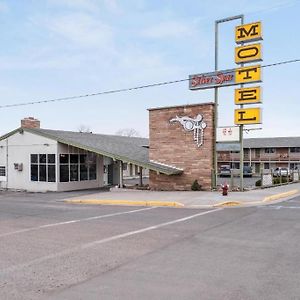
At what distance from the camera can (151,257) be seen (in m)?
8.58

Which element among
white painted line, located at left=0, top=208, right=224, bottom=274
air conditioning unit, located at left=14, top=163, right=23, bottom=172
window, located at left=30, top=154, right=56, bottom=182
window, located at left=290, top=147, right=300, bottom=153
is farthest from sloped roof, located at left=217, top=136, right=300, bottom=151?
white painted line, located at left=0, top=208, right=224, bottom=274

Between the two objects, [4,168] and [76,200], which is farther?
[4,168]

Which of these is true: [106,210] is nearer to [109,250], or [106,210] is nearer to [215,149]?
[109,250]

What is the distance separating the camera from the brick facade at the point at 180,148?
25.6m

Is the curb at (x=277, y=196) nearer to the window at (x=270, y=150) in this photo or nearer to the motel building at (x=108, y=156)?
the motel building at (x=108, y=156)

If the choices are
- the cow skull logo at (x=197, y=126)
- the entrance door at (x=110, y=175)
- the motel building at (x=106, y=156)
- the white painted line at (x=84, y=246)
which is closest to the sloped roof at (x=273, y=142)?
the motel building at (x=106, y=156)

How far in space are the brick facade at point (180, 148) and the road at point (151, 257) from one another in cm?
1052

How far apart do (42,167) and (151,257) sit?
74.9 ft

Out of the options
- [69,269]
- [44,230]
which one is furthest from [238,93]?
[69,269]

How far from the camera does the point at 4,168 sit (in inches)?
1292

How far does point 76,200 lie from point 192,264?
48.2 ft

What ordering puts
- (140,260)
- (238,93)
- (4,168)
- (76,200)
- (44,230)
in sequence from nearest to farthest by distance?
(140,260) < (44,230) < (76,200) < (238,93) < (4,168)

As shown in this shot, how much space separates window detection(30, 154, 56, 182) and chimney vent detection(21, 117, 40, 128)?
7.97ft

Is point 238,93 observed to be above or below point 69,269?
above
